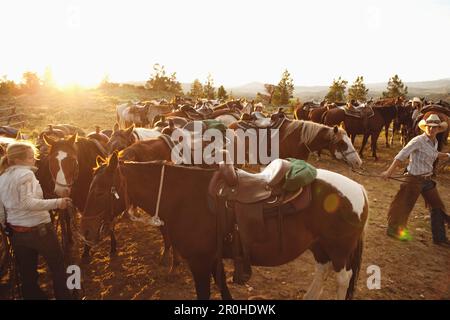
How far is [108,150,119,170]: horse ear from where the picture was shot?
2832mm

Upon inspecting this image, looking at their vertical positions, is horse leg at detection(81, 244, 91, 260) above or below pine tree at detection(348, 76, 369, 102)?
below

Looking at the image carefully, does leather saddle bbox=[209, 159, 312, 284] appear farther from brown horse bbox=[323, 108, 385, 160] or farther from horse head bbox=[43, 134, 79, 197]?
brown horse bbox=[323, 108, 385, 160]

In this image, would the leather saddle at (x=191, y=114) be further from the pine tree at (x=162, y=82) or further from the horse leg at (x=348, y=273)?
the pine tree at (x=162, y=82)

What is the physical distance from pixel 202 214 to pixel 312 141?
430 centimetres

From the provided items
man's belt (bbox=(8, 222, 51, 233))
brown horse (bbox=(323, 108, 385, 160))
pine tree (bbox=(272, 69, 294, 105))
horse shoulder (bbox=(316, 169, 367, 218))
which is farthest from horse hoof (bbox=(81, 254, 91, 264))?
pine tree (bbox=(272, 69, 294, 105))

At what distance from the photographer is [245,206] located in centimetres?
290

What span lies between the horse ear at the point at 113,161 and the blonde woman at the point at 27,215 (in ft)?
2.04

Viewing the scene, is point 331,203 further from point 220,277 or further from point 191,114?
point 191,114

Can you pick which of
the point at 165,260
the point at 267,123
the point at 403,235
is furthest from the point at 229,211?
the point at 267,123

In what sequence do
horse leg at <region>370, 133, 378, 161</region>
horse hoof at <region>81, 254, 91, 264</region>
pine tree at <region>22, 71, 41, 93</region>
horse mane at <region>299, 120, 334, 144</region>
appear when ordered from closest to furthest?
horse hoof at <region>81, 254, 91, 264</region>, horse mane at <region>299, 120, 334, 144</region>, horse leg at <region>370, 133, 378, 161</region>, pine tree at <region>22, 71, 41, 93</region>

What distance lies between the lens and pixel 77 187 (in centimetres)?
485
